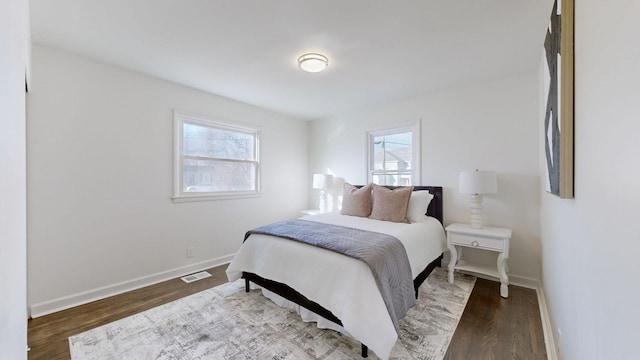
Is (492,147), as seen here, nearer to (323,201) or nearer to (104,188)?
(323,201)

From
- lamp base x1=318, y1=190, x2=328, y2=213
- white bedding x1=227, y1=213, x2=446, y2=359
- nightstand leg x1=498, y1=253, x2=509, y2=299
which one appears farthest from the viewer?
lamp base x1=318, y1=190, x2=328, y2=213

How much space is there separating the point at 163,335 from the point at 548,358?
2.77m

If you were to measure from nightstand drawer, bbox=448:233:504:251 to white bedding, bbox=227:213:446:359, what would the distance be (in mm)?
→ 189

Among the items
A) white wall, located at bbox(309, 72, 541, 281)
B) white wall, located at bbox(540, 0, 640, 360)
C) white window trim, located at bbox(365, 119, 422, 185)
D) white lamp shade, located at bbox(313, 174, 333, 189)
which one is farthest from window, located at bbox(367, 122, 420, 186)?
white wall, located at bbox(540, 0, 640, 360)

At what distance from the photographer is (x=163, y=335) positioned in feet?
6.32

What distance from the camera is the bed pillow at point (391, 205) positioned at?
291cm

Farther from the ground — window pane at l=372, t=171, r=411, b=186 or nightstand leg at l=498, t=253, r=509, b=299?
window pane at l=372, t=171, r=411, b=186

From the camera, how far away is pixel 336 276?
6.03ft

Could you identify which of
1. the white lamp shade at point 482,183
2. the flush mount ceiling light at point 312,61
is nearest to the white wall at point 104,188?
the flush mount ceiling light at point 312,61

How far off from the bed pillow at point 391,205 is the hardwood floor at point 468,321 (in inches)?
42.3

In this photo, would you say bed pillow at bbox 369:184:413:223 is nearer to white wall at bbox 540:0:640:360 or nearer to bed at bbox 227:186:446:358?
bed at bbox 227:186:446:358

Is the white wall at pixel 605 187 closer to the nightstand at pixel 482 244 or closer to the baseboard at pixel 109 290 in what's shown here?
the nightstand at pixel 482 244

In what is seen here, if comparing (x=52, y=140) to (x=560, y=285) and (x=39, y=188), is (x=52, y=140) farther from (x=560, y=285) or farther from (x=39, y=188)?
(x=560, y=285)

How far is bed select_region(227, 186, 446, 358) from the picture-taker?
63.9 inches
